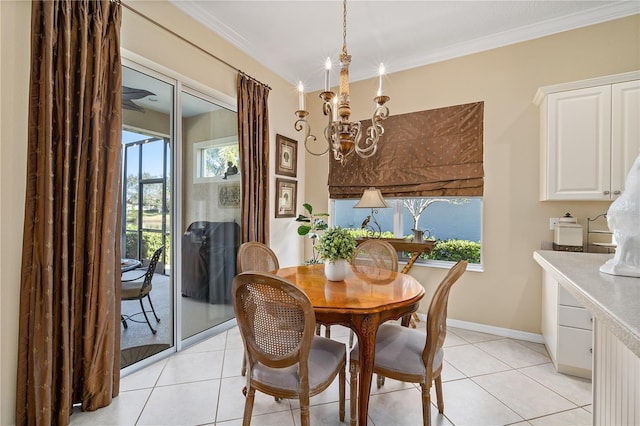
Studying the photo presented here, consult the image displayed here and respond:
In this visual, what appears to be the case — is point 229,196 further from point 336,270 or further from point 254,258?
point 336,270

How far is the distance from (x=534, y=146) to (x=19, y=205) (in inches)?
162

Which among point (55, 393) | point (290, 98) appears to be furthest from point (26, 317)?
point (290, 98)

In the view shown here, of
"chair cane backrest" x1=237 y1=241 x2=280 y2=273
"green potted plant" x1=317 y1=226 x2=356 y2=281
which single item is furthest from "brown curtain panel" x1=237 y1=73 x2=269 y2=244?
"green potted plant" x1=317 y1=226 x2=356 y2=281

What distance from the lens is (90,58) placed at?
72.8 inches

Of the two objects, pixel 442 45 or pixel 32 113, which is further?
pixel 442 45

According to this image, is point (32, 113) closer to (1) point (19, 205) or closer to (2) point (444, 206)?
(1) point (19, 205)

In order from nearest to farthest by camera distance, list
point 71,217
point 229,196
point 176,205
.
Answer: point 71,217 → point 176,205 → point 229,196

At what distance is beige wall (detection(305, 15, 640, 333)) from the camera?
2705mm

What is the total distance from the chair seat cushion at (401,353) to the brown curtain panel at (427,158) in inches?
75.8

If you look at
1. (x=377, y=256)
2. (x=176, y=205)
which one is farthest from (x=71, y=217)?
(x=377, y=256)

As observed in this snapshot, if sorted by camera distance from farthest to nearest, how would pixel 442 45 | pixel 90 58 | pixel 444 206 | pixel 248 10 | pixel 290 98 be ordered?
pixel 290 98
pixel 444 206
pixel 442 45
pixel 248 10
pixel 90 58

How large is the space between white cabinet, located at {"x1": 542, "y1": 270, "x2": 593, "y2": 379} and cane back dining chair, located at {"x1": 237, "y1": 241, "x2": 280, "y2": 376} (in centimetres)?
233

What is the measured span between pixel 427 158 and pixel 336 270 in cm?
206

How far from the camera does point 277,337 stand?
139 cm
